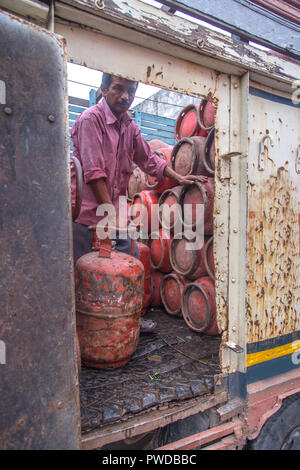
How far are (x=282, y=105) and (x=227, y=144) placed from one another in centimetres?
57

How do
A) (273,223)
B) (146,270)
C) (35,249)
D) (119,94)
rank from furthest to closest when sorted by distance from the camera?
1. (146,270)
2. (119,94)
3. (273,223)
4. (35,249)

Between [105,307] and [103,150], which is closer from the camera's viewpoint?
[105,307]

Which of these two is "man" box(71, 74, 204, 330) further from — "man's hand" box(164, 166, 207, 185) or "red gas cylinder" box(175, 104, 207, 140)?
"red gas cylinder" box(175, 104, 207, 140)

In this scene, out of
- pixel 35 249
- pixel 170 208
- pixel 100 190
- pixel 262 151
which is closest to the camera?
pixel 35 249

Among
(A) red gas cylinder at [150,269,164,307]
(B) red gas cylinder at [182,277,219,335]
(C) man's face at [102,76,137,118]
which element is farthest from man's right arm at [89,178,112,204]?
(A) red gas cylinder at [150,269,164,307]

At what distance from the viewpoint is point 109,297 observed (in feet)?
6.57

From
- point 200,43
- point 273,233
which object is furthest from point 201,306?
point 200,43

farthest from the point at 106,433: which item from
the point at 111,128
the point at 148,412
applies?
the point at 111,128

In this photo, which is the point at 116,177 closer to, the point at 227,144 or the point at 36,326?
the point at 227,144

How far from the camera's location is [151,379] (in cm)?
200

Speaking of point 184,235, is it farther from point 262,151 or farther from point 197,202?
point 262,151

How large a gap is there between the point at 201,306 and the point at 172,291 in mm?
537

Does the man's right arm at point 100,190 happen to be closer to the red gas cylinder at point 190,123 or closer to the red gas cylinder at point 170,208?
the red gas cylinder at point 170,208

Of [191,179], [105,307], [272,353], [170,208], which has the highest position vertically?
[191,179]
